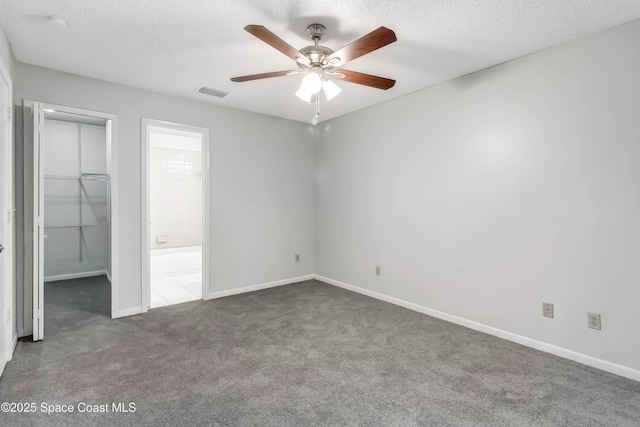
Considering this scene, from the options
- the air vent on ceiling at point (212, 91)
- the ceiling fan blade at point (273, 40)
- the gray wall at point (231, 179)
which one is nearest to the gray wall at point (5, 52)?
the gray wall at point (231, 179)

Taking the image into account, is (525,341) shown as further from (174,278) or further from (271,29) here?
(174,278)

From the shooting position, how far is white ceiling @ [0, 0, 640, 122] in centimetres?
211

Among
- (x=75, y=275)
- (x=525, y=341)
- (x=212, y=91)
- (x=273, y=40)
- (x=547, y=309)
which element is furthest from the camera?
(x=75, y=275)

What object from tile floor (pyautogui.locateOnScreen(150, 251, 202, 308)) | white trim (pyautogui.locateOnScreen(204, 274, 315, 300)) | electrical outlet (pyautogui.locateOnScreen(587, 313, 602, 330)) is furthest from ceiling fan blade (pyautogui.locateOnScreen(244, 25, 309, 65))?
tile floor (pyautogui.locateOnScreen(150, 251, 202, 308))

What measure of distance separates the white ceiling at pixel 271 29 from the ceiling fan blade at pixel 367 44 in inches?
10.6

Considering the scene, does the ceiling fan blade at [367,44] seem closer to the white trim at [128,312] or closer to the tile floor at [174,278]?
the white trim at [128,312]

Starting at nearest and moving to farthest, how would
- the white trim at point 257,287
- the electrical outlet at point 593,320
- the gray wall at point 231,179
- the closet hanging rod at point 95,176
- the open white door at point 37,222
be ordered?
the electrical outlet at point 593,320, the open white door at point 37,222, the gray wall at point 231,179, the white trim at point 257,287, the closet hanging rod at point 95,176

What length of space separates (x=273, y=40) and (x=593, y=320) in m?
3.04

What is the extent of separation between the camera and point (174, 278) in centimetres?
525

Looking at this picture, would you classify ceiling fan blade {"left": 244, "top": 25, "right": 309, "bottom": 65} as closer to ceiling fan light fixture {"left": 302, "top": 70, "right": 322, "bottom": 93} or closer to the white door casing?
ceiling fan light fixture {"left": 302, "top": 70, "right": 322, "bottom": 93}

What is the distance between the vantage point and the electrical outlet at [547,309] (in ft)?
8.85

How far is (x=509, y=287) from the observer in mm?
2963

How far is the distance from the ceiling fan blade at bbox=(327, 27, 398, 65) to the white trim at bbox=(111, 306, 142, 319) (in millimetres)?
3261

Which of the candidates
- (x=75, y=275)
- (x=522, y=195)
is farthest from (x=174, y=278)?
(x=522, y=195)
